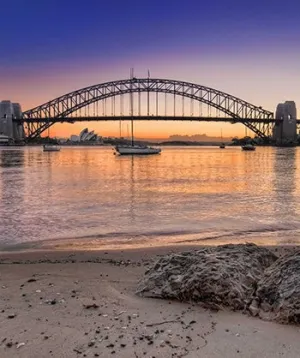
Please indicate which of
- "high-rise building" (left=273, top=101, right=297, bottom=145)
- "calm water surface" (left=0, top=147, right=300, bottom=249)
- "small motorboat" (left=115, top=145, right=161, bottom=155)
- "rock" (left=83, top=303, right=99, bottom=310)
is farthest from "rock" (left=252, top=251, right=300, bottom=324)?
"high-rise building" (left=273, top=101, right=297, bottom=145)

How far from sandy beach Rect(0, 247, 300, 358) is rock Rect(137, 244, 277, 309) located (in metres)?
0.09

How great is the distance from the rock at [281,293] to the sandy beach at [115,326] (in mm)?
98

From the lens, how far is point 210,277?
3438mm

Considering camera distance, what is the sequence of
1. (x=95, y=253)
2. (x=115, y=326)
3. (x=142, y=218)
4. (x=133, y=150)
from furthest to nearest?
(x=133, y=150) < (x=142, y=218) < (x=95, y=253) < (x=115, y=326)

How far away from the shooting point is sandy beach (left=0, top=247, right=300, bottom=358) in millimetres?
2738

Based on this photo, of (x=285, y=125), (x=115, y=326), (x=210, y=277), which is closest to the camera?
(x=115, y=326)

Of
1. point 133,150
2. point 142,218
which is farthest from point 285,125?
point 142,218

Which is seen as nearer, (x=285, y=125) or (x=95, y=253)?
(x=95, y=253)

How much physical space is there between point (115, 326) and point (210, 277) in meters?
0.85

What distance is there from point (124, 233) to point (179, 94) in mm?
94719

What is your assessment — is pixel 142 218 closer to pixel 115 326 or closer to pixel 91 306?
pixel 91 306

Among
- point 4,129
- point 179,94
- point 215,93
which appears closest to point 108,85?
point 179,94

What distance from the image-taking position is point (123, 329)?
3002mm

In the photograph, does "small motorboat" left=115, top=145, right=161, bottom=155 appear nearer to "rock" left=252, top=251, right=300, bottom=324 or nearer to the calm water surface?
the calm water surface
